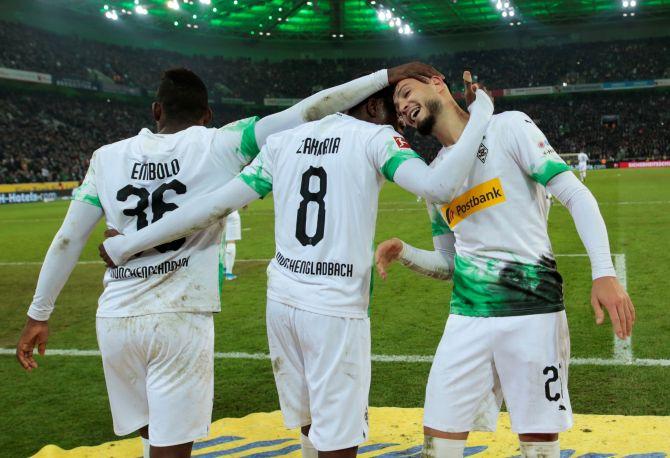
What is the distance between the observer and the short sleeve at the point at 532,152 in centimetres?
254

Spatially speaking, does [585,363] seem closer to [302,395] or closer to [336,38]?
[302,395]

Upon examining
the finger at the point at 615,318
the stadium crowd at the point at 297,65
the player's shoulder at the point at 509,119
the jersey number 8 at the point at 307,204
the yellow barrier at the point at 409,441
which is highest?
the stadium crowd at the point at 297,65

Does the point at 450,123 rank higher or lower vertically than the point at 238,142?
higher

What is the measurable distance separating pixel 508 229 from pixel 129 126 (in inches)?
1858

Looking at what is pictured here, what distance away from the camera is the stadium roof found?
4697cm

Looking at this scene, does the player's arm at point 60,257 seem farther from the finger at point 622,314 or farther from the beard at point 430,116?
the finger at point 622,314

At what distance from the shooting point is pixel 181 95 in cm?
286

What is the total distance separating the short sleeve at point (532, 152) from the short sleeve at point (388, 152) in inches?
19.4

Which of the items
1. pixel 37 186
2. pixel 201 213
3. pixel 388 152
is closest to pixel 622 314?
pixel 388 152

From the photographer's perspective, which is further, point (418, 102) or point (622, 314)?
point (418, 102)

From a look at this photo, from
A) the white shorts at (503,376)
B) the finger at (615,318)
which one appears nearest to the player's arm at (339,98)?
the white shorts at (503,376)

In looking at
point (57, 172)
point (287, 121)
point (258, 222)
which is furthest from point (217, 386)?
point (57, 172)

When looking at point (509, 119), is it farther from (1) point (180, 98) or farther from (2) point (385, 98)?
(1) point (180, 98)

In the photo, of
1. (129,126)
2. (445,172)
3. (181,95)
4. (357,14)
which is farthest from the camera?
(357,14)
